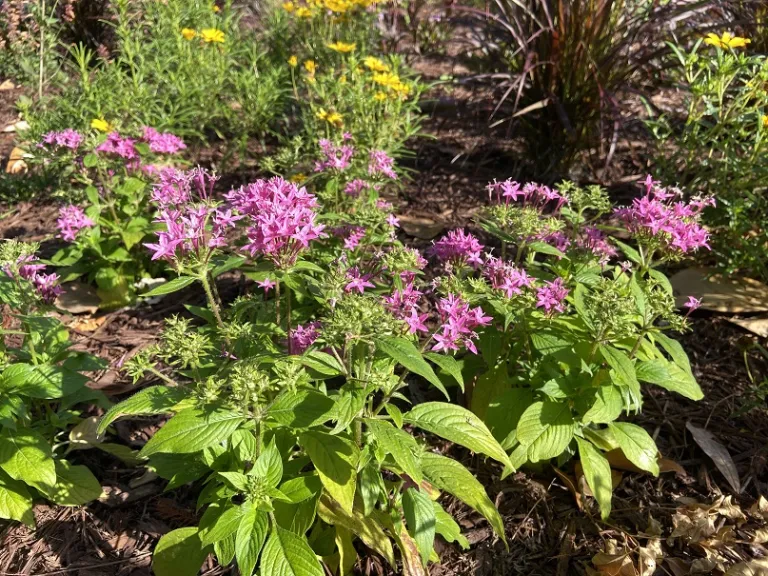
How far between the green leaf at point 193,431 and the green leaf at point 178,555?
16.2 inches

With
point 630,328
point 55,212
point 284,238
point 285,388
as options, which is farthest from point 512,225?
point 55,212

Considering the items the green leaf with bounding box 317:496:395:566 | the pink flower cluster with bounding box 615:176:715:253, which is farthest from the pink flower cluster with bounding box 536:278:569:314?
the green leaf with bounding box 317:496:395:566

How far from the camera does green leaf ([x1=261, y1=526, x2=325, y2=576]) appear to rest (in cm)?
159

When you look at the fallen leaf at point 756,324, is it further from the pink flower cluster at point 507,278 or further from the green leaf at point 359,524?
the green leaf at point 359,524

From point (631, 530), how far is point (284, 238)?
1615 millimetres

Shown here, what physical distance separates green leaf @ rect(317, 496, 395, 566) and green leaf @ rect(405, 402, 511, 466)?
0.35 m

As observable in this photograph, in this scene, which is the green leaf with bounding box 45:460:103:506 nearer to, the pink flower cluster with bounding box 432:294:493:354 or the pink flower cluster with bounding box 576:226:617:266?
the pink flower cluster with bounding box 432:294:493:354

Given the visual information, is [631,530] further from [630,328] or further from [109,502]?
[109,502]

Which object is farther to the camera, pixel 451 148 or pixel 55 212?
pixel 451 148

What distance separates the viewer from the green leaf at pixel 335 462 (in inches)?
65.3

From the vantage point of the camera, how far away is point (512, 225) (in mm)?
2340

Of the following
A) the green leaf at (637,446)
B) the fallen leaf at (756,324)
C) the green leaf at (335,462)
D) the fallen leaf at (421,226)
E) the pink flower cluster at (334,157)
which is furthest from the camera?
the fallen leaf at (421,226)

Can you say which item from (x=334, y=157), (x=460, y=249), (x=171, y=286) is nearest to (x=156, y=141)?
(x=334, y=157)

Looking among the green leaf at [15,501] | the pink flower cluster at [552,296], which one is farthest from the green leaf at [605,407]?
the green leaf at [15,501]
